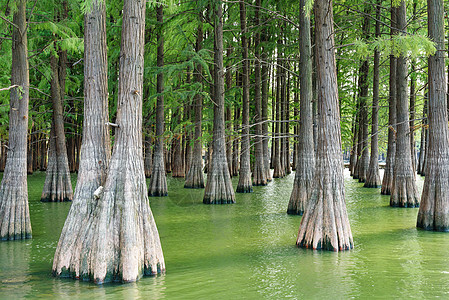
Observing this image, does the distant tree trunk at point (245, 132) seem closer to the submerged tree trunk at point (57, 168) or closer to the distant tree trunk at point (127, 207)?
the submerged tree trunk at point (57, 168)

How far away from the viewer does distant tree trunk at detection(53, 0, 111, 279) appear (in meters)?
6.64

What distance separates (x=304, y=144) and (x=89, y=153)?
7.28 metres

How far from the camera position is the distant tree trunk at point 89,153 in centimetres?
664

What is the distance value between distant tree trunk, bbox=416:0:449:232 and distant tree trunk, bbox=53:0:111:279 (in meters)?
7.35

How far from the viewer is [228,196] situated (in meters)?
16.1

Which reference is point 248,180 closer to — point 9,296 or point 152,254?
point 152,254

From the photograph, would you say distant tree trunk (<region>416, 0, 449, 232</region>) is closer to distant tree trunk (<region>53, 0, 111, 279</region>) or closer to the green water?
the green water

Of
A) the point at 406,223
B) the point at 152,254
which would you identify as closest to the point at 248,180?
the point at 406,223

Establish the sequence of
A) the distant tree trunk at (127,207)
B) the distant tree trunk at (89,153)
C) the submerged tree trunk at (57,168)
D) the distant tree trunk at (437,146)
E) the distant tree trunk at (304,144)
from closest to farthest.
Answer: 1. the distant tree trunk at (127,207)
2. the distant tree trunk at (89,153)
3. the distant tree trunk at (437,146)
4. the distant tree trunk at (304,144)
5. the submerged tree trunk at (57,168)

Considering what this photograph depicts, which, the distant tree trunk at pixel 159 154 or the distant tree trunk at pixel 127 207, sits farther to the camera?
the distant tree trunk at pixel 159 154

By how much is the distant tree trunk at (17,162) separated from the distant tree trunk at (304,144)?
708 cm

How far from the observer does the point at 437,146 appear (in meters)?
10.6

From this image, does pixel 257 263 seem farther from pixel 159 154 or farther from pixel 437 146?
pixel 159 154

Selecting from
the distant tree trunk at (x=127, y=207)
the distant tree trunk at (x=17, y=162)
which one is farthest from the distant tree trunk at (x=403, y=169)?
the distant tree trunk at (x=17, y=162)
